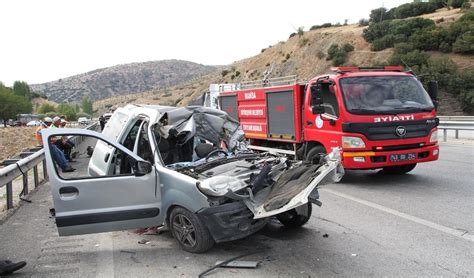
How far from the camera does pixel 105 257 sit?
197 inches

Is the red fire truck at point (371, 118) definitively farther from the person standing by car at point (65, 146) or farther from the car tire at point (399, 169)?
the person standing by car at point (65, 146)

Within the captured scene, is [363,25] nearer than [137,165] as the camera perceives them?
No

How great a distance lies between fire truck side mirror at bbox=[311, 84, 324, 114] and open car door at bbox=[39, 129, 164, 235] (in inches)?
188

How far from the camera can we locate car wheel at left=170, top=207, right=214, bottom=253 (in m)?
4.76

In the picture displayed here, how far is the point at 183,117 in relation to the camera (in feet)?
20.3

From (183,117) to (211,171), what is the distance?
53.1 inches

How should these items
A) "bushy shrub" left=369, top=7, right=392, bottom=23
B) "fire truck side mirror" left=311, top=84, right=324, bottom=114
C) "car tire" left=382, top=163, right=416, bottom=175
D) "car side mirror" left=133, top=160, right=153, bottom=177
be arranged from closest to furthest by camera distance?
"car side mirror" left=133, top=160, right=153, bottom=177, "fire truck side mirror" left=311, top=84, right=324, bottom=114, "car tire" left=382, top=163, right=416, bottom=175, "bushy shrub" left=369, top=7, right=392, bottom=23

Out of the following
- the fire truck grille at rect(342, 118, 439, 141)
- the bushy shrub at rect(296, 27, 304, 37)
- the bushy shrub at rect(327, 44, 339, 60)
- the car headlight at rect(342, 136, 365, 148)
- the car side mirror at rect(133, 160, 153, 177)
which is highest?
the bushy shrub at rect(296, 27, 304, 37)

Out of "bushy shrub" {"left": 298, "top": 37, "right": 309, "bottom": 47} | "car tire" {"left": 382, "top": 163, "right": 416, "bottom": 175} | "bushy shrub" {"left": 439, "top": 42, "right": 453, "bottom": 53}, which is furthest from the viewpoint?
"bushy shrub" {"left": 298, "top": 37, "right": 309, "bottom": 47}

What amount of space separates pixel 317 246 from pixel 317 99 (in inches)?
174

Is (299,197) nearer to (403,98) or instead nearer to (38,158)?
(403,98)

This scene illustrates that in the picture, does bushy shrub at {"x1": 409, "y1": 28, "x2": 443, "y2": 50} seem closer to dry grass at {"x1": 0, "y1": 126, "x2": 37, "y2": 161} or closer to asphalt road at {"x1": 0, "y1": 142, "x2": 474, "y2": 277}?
dry grass at {"x1": 0, "y1": 126, "x2": 37, "y2": 161}

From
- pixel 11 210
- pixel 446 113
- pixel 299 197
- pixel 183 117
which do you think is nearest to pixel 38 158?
pixel 11 210

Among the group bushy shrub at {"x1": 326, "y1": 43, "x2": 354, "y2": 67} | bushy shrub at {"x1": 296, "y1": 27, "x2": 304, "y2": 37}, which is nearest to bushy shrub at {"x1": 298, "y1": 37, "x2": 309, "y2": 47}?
bushy shrub at {"x1": 296, "y1": 27, "x2": 304, "y2": 37}
